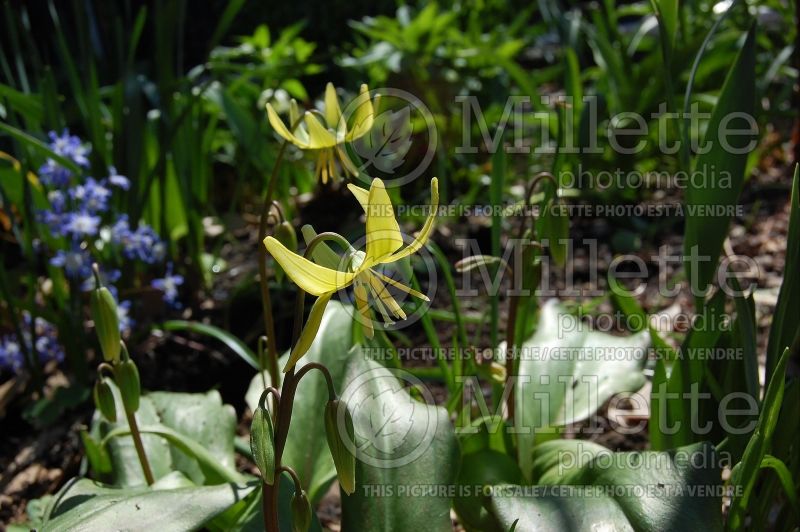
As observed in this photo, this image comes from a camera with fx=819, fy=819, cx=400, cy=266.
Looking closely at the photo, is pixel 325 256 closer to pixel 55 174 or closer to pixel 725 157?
pixel 725 157

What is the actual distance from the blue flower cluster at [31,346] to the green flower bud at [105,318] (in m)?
0.86

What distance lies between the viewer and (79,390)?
2123mm

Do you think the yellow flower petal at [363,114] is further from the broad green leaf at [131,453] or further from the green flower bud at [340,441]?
the broad green leaf at [131,453]

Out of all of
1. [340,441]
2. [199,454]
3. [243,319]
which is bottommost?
[243,319]

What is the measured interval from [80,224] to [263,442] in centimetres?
132

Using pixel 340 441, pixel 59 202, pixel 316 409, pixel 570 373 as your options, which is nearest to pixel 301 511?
pixel 340 441

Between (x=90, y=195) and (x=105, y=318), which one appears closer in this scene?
(x=105, y=318)

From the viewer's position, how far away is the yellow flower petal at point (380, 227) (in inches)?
32.2

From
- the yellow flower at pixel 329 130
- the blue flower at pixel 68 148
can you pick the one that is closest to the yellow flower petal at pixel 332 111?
the yellow flower at pixel 329 130

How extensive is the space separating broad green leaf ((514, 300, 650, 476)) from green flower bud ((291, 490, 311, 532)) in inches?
23.8

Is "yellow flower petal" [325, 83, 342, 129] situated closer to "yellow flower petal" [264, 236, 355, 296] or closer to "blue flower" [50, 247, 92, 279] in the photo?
"yellow flower petal" [264, 236, 355, 296]

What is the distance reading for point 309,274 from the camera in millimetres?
863

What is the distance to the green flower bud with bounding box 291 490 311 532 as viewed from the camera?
41.4 inches

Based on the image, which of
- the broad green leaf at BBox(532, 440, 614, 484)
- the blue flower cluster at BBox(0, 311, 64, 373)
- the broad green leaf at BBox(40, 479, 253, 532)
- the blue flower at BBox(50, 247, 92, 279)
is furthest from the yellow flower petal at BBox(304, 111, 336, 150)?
Answer: the blue flower cluster at BBox(0, 311, 64, 373)
